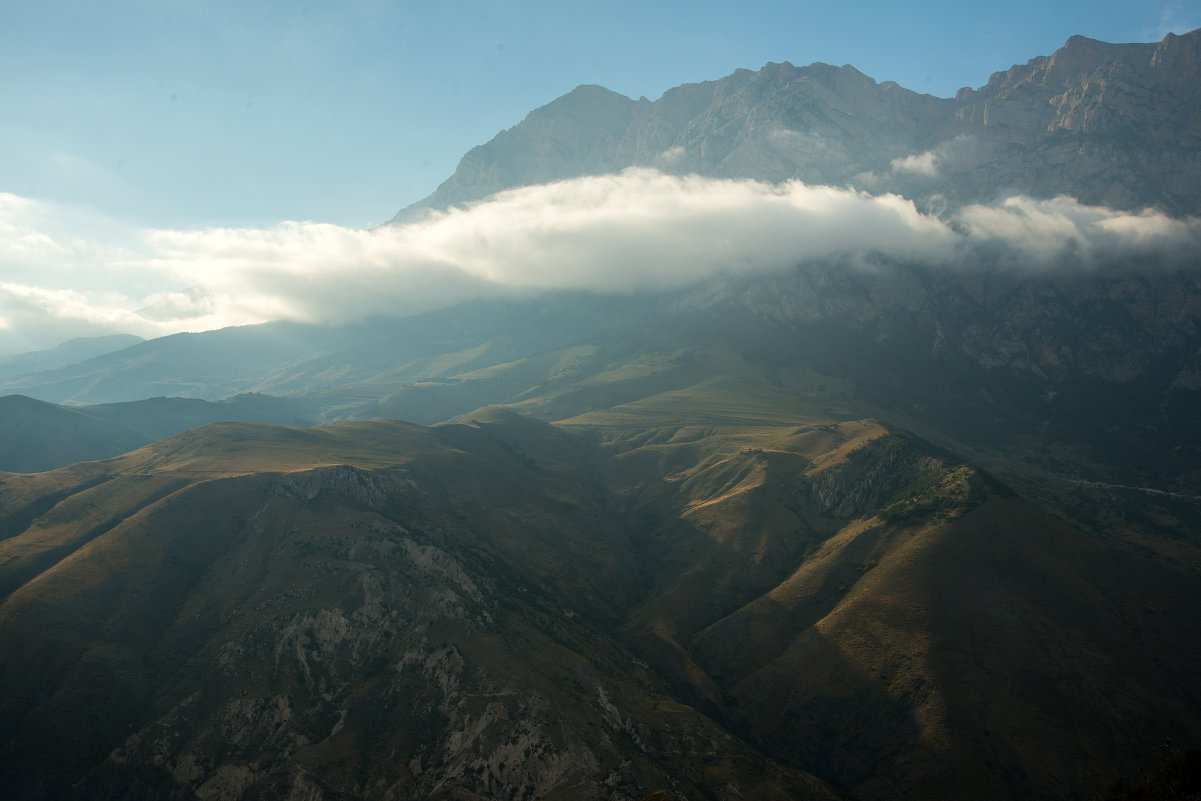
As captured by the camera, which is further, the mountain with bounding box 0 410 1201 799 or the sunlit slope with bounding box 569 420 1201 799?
the sunlit slope with bounding box 569 420 1201 799

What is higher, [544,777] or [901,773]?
[544,777]

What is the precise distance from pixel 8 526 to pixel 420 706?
15366 centimetres

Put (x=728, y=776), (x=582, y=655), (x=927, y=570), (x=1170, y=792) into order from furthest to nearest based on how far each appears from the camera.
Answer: (x=927, y=570)
(x=582, y=655)
(x=728, y=776)
(x=1170, y=792)

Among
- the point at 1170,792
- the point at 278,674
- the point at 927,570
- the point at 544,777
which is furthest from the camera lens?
the point at 927,570

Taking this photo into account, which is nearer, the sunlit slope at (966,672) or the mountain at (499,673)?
the mountain at (499,673)

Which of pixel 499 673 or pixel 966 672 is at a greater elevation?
pixel 499 673

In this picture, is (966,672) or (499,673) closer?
(499,673)

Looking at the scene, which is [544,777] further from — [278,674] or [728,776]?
[278,674]

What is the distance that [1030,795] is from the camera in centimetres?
13212

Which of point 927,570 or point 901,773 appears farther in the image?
point 927,570

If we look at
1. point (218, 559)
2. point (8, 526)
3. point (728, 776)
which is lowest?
point (728, 776)

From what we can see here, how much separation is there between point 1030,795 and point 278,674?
164455mm

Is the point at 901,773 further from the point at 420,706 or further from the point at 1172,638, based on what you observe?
the point at 420,706

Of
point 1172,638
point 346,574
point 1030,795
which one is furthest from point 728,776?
point 1172,638
